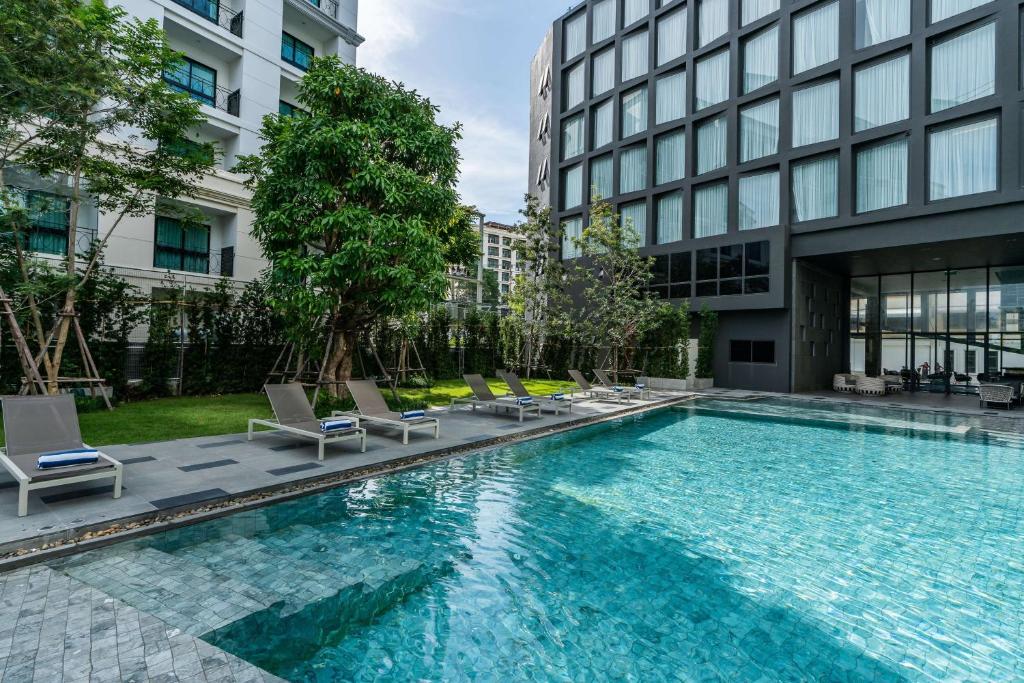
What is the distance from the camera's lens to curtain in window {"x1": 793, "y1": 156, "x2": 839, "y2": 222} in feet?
63.5

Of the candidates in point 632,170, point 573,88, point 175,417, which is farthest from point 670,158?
point 175,417

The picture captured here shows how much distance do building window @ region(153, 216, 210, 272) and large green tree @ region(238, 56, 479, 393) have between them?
8256 millimetres

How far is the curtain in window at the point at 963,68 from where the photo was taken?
16344 millimetres

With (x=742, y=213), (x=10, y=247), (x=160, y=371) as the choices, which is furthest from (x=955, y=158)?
(x=10, y=247)

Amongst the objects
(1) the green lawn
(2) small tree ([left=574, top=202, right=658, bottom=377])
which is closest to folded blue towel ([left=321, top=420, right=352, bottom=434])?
(1) the green lawn

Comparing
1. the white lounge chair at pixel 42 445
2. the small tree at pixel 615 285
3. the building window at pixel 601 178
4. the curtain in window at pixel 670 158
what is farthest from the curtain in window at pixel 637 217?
the white lounge chair at pixel 42 445

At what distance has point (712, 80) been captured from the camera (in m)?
22.7

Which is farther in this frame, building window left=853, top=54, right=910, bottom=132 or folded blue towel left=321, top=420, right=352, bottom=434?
building window left=853, top=54, right=910, bottom=132

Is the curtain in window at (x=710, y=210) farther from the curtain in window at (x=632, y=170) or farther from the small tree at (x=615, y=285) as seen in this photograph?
the curtain in window at (x=632, y=170)

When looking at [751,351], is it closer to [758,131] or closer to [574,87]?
[758,131]

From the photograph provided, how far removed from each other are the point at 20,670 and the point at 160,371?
36.4ft

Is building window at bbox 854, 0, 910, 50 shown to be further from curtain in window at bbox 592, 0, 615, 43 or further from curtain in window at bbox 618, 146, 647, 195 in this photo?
curtain in window at bbox 592, 0, 615, 43

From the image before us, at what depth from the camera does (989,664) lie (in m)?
3.19

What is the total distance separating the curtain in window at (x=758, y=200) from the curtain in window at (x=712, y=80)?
4156 millimetres
